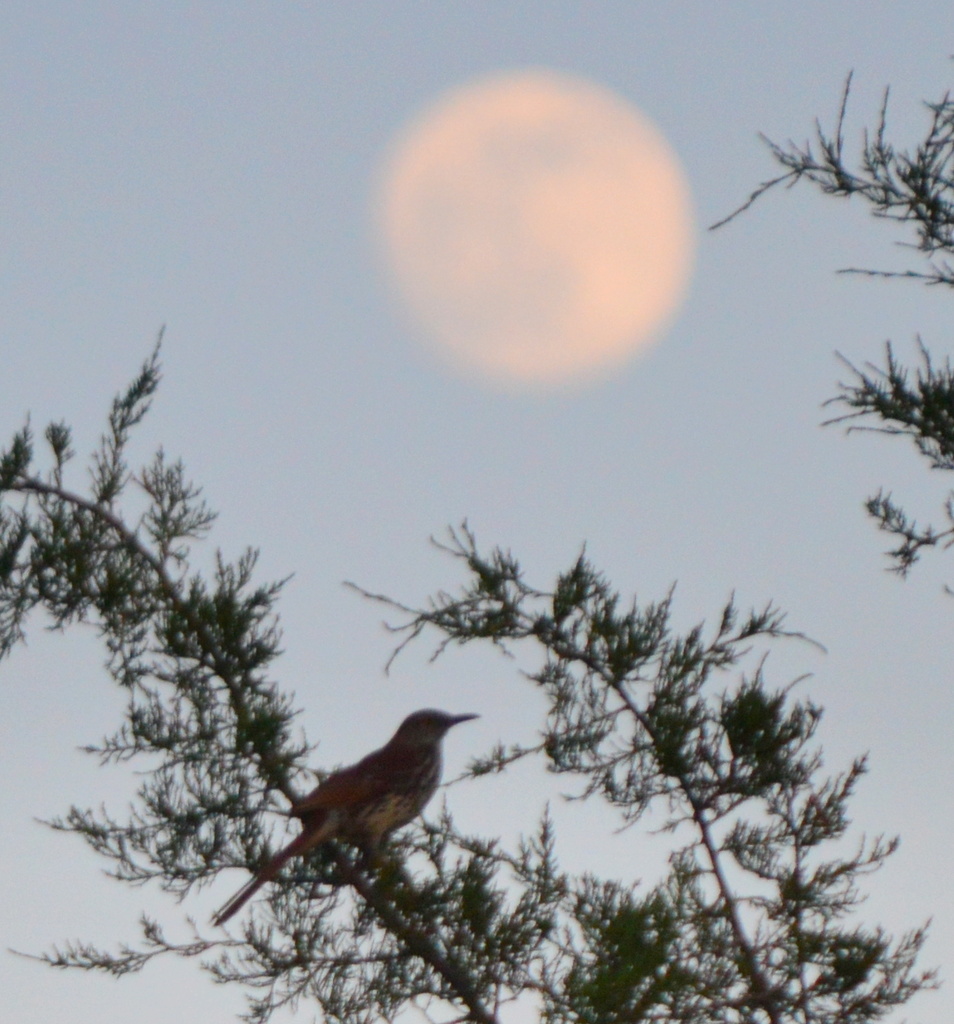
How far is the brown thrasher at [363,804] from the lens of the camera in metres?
5.48

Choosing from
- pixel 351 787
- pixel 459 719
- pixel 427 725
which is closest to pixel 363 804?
pixel 351 787

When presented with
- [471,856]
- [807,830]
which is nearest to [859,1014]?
[807,830]

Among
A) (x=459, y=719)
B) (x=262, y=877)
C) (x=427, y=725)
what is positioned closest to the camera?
(x=262, y=877)

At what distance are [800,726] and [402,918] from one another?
5.53 ft

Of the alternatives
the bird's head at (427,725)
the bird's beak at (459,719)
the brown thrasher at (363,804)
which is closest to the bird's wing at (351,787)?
the brown thrasher at (363,804)

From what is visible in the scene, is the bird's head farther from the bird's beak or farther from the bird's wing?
the bird's wing

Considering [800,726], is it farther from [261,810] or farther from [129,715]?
[129,715]

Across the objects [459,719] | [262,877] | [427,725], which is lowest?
[262,877]

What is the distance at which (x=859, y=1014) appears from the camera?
5.12 metres

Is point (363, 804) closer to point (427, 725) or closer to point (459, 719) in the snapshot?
point (427, 725)

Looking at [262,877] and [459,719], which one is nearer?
[262,877]

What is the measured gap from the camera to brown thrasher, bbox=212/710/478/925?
5.48 metres

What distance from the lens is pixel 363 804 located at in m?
5.86

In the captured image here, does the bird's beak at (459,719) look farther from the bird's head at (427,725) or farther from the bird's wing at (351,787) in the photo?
the bird's wing at (351,787)
